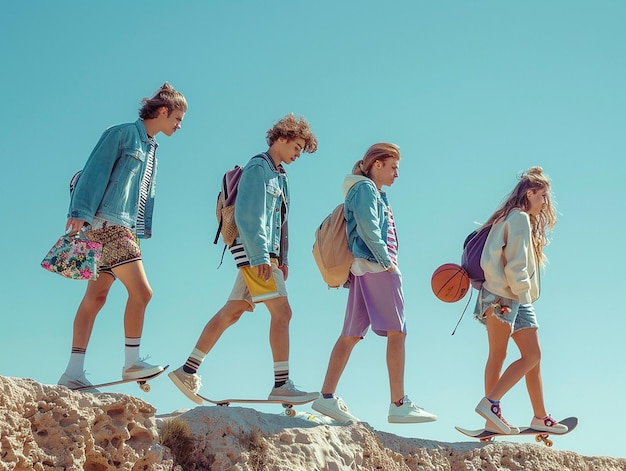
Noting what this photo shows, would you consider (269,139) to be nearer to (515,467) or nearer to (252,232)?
(252,232)

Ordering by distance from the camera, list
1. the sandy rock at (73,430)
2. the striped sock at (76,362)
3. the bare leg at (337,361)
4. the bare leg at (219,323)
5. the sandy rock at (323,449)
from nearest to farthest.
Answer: the sandy rock at (73,430) < the sandy rock at (323,449) < the striped sock at (76,362) < the bare leg at (219,323) < the bare leg at (337,361)

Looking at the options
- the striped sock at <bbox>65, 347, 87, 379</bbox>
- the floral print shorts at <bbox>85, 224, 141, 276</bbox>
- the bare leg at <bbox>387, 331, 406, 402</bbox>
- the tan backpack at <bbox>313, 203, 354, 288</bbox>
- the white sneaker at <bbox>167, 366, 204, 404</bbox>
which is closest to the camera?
the striped sock at <bbox>65, 347, 87, 379</bbox>

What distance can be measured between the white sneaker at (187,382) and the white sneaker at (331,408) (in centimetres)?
89

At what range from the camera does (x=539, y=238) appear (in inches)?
304

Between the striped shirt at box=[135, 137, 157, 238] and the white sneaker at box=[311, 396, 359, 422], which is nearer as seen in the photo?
the striped shirt at box=[135, 137, 157, 238]

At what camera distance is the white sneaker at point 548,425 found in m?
7.39

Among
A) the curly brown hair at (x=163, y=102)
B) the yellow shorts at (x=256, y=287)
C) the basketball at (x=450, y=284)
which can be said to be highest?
the curly brown hair at (x=163, y=102)

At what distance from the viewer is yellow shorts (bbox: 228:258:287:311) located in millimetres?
6383

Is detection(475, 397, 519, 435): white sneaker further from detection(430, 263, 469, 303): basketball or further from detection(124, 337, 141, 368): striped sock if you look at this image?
detection(124, 337, 141, 368): striped sock

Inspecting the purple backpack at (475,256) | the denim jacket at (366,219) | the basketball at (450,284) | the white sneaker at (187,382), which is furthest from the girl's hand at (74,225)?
the purple backpack at (475,256)

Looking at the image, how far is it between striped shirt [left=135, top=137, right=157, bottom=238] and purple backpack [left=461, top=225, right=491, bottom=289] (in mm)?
2737

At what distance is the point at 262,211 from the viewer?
21.3 ft

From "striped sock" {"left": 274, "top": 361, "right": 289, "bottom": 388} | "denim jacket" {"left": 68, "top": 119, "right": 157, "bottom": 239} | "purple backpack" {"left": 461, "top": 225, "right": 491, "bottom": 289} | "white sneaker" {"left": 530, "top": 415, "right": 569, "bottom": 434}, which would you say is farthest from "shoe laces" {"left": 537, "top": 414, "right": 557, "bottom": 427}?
"denim jacket" {"left": 68, "top": 119, "right": 157, "bottom": 239}

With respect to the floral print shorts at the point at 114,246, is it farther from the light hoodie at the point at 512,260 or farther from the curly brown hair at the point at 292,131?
the light hoodie at the point at 512,260
